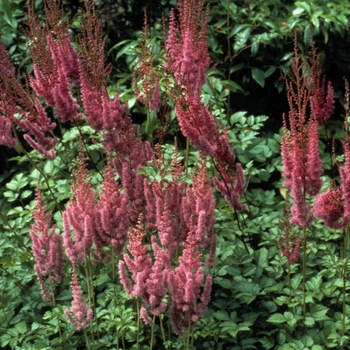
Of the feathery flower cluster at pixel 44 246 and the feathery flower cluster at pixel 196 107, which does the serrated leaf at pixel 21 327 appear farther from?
the feathery flower cluster at pixel 196 107

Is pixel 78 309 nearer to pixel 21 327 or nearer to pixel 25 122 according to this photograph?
pixel 21 327

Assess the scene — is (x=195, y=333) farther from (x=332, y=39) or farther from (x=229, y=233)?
(x=332, y=39)

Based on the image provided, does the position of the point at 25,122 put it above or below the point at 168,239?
above

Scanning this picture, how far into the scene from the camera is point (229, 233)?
3352 millimetres

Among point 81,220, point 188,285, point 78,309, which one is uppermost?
point 81,220

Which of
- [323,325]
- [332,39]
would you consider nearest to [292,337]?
[323,325]

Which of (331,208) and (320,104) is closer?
(331,208)

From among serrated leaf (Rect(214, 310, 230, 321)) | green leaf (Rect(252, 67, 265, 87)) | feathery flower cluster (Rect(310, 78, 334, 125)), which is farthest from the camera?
green leaf (Rect(252, 67, 265, 87))

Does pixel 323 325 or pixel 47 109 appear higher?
pixel 47 109

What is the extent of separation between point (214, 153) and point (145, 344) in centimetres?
96

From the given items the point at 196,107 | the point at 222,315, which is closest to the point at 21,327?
the point at 222,315

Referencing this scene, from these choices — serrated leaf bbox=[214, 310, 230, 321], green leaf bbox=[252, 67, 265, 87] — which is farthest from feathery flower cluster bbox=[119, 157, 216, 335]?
green leaf bbox=[252, 67, 265, 87]

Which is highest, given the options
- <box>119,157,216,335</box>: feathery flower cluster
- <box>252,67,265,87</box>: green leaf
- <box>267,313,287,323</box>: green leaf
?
<box>252,67,265,87</box>: green leaf

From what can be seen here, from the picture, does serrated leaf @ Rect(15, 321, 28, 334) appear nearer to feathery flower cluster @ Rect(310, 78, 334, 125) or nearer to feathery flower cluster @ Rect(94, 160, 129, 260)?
feathery flower cluster @ Rect(94, 160, 129, 260)
